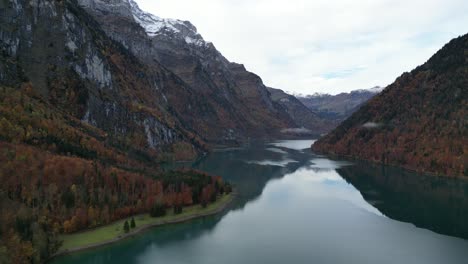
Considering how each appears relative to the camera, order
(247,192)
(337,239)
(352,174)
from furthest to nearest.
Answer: (352,174), (247,192), (337,239)

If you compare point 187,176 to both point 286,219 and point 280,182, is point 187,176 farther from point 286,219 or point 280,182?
point 280,182

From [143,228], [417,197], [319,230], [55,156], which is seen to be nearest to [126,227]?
[143,228]

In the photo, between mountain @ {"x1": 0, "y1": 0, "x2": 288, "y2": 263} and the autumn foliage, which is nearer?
the autumn foliage

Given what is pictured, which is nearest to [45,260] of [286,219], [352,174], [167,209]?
[167,209]

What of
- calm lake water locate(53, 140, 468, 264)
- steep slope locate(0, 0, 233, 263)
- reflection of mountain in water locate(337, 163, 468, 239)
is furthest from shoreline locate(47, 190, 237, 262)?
reflection of mountain in water locate(337, 163, 468, 239)

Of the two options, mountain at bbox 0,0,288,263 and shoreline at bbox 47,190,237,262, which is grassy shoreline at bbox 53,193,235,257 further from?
mountain at bbox 0,0,288,263

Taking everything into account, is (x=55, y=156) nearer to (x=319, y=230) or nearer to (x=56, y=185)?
(x=56, y=185)
